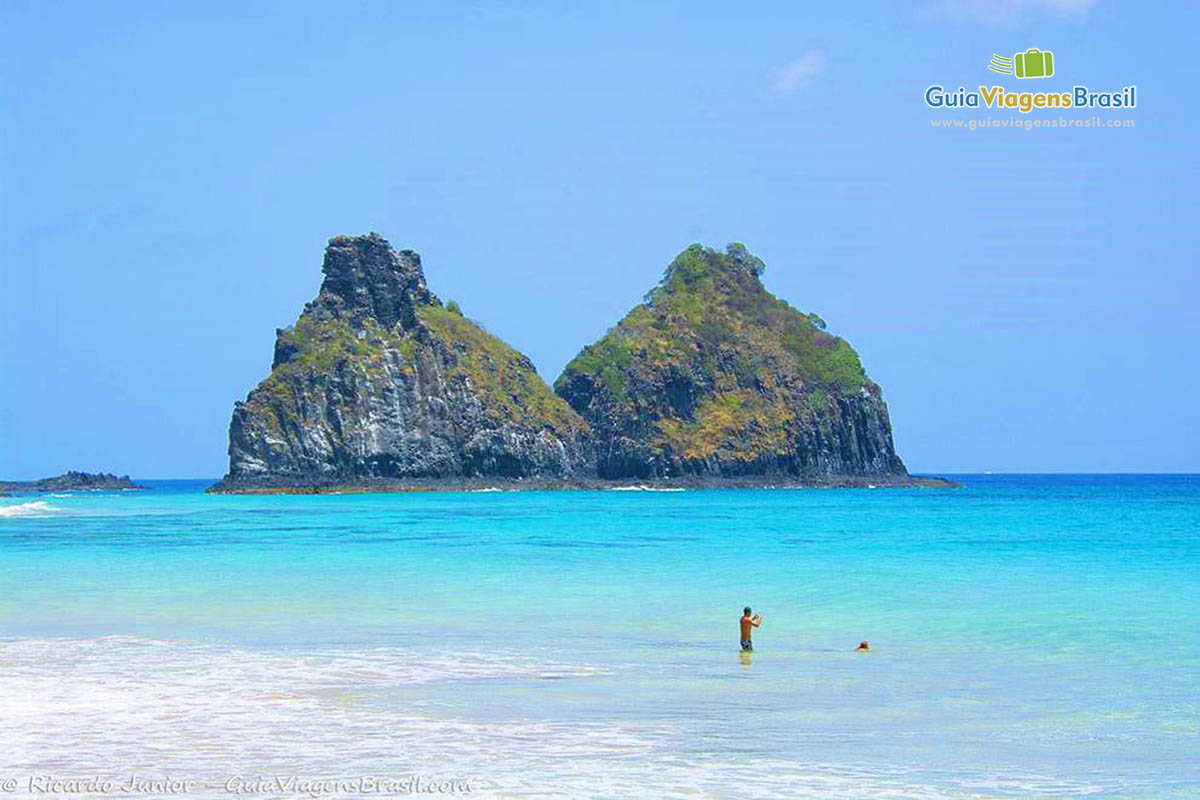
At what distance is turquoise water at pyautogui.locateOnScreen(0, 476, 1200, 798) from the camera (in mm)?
12211

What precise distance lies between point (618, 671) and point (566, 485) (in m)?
123

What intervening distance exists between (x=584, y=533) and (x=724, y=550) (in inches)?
479

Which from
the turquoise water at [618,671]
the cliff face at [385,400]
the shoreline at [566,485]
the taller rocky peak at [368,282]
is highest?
the taller rocky peak at [368,282]

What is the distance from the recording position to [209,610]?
2538 cm

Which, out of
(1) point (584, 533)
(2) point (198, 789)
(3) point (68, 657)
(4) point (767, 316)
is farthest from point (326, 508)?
(4) point (767, 316)

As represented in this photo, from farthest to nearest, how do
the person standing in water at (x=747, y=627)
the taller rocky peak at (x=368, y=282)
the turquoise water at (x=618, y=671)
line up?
1. the taller rocky peak at (x=368, y=282)
2. the person standing in water at (x=747, y=627)
3. the turquoise water at (x=618, y=671)

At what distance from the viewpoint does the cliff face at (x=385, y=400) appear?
423ft

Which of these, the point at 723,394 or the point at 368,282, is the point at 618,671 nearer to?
the point at 368,282

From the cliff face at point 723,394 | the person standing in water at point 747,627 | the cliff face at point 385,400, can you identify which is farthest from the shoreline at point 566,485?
the person standing in water at point 747,627

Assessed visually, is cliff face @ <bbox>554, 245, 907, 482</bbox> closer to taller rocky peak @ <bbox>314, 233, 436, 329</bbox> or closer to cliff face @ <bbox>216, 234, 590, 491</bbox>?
cliff face @ <bbox>216, 234, 590, 491</bbox>

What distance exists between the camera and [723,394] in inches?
6181

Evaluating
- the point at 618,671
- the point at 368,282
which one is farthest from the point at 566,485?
the point at 618,671

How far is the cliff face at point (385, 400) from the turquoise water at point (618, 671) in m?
89.9

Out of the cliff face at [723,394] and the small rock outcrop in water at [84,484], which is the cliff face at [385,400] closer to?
the cliff face at [723,394]
